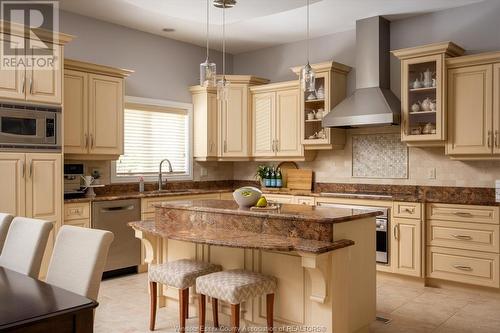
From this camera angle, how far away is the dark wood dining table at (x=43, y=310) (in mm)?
1487

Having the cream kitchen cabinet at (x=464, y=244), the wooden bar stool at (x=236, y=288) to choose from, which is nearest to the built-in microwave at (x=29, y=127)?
the wooden bar stool at (x=236, y=288)

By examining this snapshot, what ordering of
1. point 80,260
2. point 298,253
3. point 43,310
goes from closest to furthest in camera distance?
point 43,310, point 80,260, point 298,253

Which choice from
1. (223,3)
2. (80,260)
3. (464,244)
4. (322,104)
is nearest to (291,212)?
(80,260)

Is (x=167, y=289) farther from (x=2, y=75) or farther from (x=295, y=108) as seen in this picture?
(x=295, y=108)

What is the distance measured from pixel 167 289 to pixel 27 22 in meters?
3.19

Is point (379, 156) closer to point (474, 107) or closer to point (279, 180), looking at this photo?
point (474, 107)

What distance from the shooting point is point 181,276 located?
126 inches

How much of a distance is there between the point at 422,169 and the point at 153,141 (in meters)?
3.40

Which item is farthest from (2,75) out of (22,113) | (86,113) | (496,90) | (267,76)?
(496,90)

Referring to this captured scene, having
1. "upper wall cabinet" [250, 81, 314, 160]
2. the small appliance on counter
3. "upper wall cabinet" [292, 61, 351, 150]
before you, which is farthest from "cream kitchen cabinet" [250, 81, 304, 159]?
the small appliance on counter

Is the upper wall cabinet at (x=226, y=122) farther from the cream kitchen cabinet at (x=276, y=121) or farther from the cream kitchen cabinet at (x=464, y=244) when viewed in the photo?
the cream kitchen cabinet at (x=464, y=244)

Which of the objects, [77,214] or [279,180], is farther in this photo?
[279,180]

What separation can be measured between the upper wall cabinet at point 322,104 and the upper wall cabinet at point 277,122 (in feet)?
0.32

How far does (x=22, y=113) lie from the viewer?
13.7 feet
